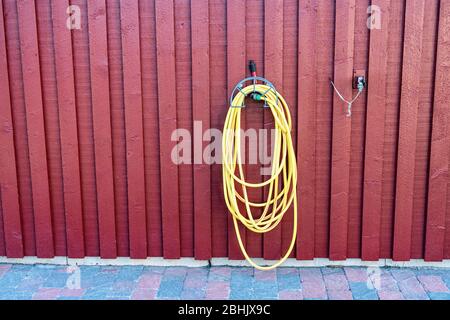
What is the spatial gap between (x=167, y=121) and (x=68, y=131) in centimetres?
70

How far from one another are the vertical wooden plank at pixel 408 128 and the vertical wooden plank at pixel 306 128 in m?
0.57

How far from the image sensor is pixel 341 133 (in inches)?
125

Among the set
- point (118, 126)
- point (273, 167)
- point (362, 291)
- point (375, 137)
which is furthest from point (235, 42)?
point (362, 291)

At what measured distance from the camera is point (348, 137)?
10.4ft

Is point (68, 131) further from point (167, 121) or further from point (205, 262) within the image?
point (205, 262)

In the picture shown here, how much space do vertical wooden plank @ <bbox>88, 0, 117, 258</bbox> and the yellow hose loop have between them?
830 millimetres

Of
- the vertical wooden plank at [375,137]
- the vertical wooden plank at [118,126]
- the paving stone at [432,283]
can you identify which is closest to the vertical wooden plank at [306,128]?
the vertical wooden plank at [375,137]

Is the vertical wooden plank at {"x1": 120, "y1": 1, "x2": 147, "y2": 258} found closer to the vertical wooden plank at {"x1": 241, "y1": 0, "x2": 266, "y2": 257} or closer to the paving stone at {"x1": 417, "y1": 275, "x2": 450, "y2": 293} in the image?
the vertical wooden plank at {"x1": 241, "y1": 0, "x2": 266, "y2": 257}

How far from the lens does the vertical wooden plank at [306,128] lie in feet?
10.1

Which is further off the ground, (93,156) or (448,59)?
(448,59)

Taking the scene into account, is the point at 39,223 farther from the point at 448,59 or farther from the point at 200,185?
the point at 448,59

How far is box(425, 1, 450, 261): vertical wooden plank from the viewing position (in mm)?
3064
